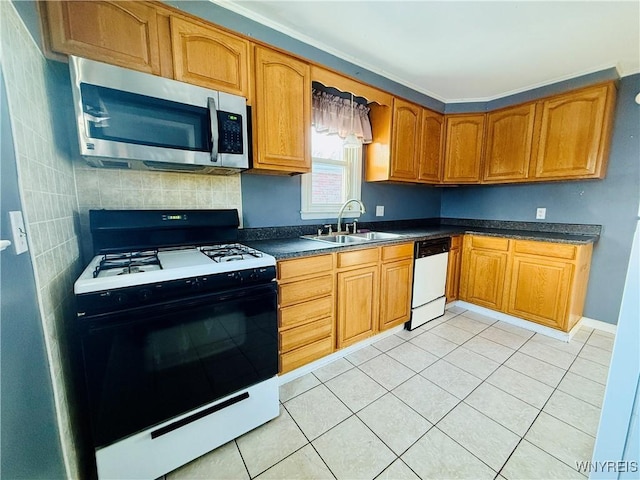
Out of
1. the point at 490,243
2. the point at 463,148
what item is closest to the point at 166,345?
the point at 490,243

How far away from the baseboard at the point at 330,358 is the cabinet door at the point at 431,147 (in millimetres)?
1721

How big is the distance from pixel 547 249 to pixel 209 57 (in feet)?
10.1

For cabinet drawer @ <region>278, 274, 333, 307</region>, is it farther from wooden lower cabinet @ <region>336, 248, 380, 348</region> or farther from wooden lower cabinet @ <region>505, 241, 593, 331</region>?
wooden lower cabinet @ <region>505, 241, 593, 331</region>

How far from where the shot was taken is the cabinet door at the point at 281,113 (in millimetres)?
1747

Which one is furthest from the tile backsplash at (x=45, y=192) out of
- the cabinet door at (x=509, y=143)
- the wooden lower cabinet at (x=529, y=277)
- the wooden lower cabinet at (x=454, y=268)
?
the cabinet door at (x=509, y=143)

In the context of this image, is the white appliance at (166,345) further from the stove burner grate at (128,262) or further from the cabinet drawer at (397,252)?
the cabinet drawer at (397,252)

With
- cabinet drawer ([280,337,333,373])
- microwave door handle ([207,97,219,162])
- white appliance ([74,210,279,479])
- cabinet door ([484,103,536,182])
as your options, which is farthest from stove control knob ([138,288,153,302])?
cabinet door ([484,103,536,182])

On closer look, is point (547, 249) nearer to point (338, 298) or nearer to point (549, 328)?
point (549, 328)

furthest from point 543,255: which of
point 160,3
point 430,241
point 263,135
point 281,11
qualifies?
point 160,3

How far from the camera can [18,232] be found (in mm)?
805

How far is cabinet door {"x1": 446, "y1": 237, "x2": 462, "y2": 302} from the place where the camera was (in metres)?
2.93

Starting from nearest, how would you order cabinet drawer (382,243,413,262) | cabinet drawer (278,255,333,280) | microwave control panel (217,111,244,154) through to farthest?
microwave control panel (217,111,244,154) < cabinet drawer (278,255,333,280) < cabinet drawer (382,243,413,262)

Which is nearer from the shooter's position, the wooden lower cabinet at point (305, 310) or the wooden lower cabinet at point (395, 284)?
the wooden lower cabinet at point (305, 310)

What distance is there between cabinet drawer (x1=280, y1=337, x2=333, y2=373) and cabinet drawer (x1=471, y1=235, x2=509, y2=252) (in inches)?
79.0
